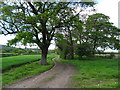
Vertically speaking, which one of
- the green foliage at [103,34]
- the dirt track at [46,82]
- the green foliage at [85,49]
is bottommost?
the dirt track at [46,82]

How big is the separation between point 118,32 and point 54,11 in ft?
69.3

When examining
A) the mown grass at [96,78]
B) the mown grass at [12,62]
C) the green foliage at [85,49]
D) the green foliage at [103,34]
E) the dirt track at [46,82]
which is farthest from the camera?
the green foliage at [103,34]

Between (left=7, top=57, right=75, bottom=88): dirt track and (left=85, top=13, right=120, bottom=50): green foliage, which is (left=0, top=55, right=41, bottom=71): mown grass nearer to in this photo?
(left=7, top=57, right=75, bottom=88): dirt track

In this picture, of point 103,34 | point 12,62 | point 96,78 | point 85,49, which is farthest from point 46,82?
point 103,34

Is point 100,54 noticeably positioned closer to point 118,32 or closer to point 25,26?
point 118,32

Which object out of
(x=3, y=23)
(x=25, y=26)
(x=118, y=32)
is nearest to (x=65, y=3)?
(x=25, y=26)

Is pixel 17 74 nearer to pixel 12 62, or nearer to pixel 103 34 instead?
pixel 12 62

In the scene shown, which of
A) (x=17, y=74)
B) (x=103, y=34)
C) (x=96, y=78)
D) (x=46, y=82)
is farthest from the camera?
(x=103, y=34)

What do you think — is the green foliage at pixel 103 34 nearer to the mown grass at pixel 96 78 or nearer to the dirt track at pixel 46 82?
the mown grass at pixel 96 78

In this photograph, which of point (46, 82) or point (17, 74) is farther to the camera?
point (17, 74)

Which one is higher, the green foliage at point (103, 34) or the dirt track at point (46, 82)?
the green foliage at point (103, 34)

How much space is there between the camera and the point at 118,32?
93.9 ft

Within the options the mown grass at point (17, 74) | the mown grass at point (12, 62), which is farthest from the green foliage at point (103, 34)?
the mown grass at point (17, 74)

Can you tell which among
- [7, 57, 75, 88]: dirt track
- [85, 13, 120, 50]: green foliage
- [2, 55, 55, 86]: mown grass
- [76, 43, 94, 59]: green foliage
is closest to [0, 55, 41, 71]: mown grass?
[2, 55, 55, 86]: mown grass
